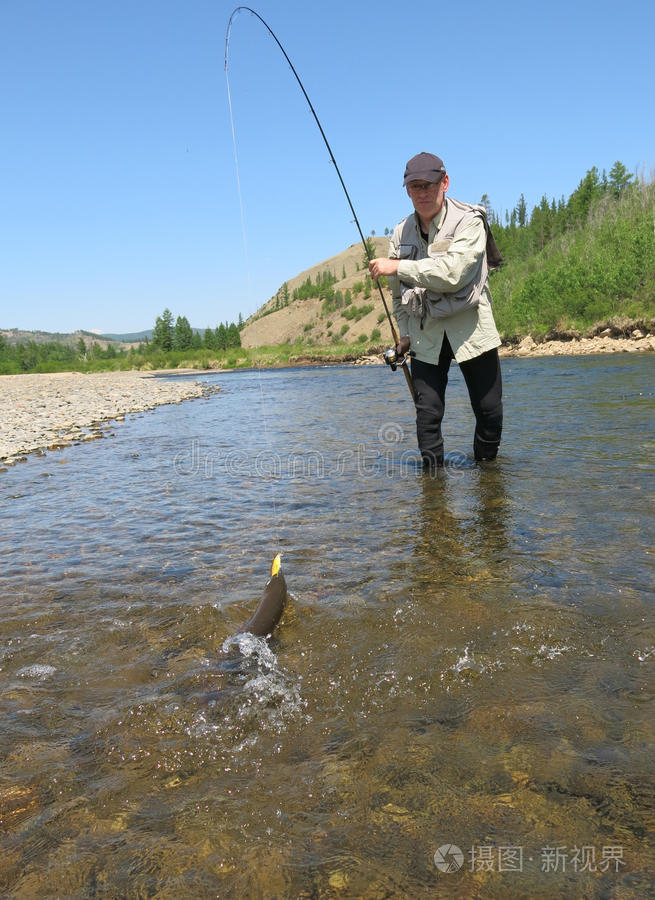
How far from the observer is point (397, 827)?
65.7 inches

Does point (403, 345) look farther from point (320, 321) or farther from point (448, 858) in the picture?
point (320, 321)

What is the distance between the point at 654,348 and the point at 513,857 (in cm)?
3460

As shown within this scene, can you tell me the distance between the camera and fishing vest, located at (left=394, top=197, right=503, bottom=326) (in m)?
5.22

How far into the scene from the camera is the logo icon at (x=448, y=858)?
1.53 m

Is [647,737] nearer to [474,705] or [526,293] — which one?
[474,705]

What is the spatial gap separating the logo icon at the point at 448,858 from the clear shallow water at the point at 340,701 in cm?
2

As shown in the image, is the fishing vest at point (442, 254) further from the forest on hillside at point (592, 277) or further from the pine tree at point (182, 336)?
the pine tree at point (182, 336)

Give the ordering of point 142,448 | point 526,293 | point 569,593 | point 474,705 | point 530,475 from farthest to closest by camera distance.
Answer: point 526,293
point 142,448
point 530,475
point 569,593
point 474,705

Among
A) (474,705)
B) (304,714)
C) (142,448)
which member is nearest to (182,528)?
(304,714)

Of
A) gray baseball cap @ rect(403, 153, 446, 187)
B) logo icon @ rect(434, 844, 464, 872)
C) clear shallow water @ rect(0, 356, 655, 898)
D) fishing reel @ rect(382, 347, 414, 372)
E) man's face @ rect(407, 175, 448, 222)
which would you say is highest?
gray baseball cap @ rect(403, 153, 446, 187)

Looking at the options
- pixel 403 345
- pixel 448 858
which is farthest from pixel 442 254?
pixel 448 858

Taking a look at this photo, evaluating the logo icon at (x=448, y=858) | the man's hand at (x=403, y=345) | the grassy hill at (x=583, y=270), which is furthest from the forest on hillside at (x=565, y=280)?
the logo icon at (x=448, y=858)

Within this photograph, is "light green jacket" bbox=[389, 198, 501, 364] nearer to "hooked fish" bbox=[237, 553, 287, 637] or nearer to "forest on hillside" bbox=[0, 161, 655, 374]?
"hooked fish" bbox=[237, 553, 287, 637]

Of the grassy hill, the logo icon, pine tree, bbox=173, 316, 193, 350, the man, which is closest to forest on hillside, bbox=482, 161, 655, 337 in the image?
the grassy hill
